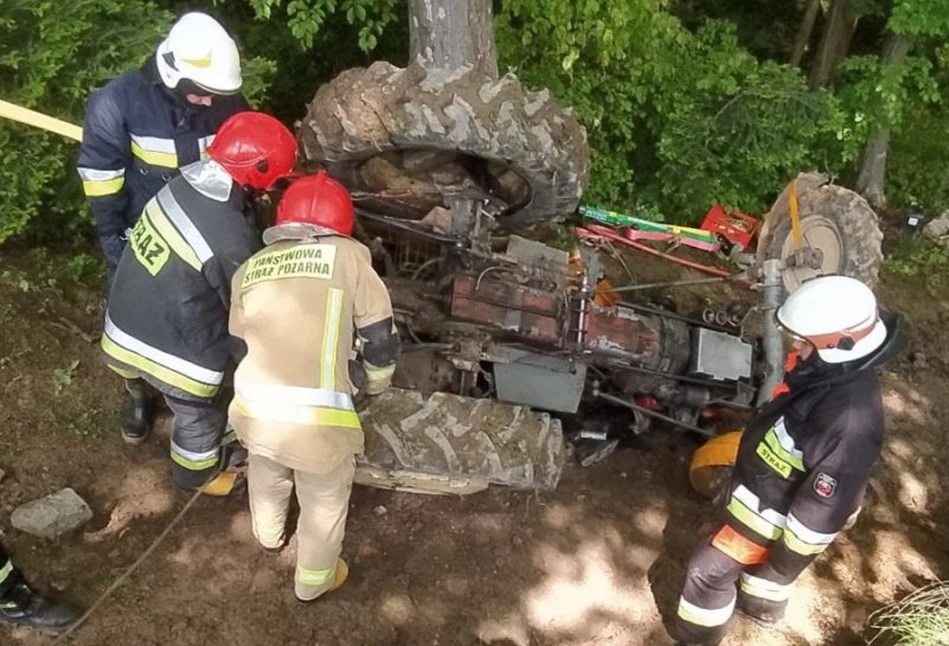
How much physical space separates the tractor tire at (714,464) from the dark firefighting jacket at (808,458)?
2.06 ft

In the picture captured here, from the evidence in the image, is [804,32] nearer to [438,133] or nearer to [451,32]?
[451,32]

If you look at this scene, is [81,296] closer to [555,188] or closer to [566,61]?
[555,188]

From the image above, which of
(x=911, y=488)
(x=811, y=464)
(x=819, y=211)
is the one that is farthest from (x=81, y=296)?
(x=911, y=488)

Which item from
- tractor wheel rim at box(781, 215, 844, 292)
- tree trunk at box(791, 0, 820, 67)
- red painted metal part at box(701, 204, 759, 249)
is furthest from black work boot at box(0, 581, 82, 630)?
tree trunk at box(791, 0, 820, 67)

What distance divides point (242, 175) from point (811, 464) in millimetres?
2514

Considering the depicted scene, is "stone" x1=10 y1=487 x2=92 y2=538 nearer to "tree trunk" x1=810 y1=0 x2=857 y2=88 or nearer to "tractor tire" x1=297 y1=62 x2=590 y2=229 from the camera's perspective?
"tractor tire" x1=297 y1=62 x2=590 y2=229

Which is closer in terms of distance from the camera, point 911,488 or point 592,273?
point 592,273

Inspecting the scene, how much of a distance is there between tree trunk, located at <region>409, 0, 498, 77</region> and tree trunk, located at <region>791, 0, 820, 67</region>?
4052 millimetres

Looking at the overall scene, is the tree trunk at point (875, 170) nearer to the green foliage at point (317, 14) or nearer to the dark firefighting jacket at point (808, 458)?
the green foliage at point (317, 14)

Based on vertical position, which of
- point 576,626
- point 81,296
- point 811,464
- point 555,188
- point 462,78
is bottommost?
point 576,626

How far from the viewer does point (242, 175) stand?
3.43m

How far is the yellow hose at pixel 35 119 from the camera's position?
3.77m

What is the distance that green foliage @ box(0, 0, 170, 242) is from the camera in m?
4.41

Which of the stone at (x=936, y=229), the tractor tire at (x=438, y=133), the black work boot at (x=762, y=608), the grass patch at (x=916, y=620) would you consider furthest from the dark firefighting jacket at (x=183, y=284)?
the stone at (x=936, y=229)
